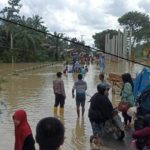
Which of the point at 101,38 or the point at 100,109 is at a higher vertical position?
the point at 101,38

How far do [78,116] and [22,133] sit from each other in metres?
7.59

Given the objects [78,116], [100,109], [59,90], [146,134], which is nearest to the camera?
[146,134]

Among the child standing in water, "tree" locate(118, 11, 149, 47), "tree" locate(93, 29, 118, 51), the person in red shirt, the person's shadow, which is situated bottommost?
the person's shadow

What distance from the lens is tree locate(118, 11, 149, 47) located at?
90.1 metres

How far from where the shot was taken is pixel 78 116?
13953 millimetres

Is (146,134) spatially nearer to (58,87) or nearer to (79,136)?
(79,136)

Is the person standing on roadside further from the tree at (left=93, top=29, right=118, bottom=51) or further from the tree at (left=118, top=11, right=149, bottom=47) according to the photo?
the tree at (left=93, top=29, right=118, bottom=51)

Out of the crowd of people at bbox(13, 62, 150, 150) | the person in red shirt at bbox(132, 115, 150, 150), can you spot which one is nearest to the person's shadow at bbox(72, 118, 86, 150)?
the crowd of people at bbox(13, 62, 150, 150)

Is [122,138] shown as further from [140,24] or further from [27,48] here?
[140,24]

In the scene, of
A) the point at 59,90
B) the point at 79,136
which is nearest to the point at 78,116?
the point at 59,90

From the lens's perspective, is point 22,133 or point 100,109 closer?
point 22,133

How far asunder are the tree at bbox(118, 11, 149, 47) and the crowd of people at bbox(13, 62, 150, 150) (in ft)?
250

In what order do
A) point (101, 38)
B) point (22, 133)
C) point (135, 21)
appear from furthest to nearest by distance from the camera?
point (101, 38) < point (135, 21) < point (22, 133)

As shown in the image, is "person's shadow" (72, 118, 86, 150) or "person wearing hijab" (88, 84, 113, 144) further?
"person's shadow" (72, 118, 86, 150)
